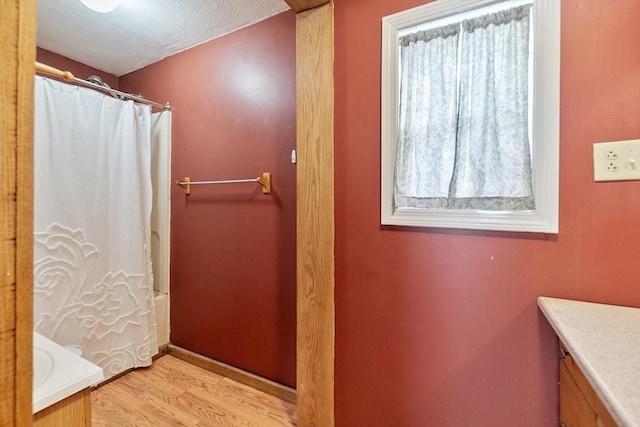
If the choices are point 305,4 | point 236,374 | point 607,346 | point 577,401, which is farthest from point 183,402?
point 305,4

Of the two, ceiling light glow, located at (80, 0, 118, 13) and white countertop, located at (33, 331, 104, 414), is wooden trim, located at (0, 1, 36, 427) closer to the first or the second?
white countertop, located at (33, 331, 104, 414)

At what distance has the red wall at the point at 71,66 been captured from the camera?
210 centimetres

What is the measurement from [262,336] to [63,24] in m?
2.26

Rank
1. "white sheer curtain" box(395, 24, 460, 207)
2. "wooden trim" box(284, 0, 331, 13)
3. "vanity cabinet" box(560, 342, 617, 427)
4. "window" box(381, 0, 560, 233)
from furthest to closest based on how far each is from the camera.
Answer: "wooden trim" box(284, 0, 331, 13) → "white sheer curtain" box(395, 24, 460, 207) → "window" box(381, 0, 560, 233) → "vanity cabinet" box(560, 342, 617, 427)

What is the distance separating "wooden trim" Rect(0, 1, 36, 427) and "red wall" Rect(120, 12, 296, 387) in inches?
53.0

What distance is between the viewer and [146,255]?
6.97 feet

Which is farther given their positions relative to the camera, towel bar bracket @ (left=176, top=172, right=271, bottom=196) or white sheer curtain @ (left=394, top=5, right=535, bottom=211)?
towel bar bracket @ (left=176, top=172, right=271, bottom=196)

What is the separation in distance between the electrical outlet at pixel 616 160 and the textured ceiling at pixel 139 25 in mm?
1634

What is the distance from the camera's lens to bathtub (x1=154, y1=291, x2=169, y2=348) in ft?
7.36

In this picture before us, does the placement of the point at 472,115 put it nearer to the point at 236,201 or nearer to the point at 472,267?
the point at 472,267

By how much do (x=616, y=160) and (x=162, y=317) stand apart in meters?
2.67

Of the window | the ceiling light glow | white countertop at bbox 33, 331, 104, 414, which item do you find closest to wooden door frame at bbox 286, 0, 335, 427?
the window

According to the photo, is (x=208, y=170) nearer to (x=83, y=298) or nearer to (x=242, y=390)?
(x=83, y=298)

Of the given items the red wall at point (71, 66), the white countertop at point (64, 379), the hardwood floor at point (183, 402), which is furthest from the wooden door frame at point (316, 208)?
the red wall at point (71, 66)
